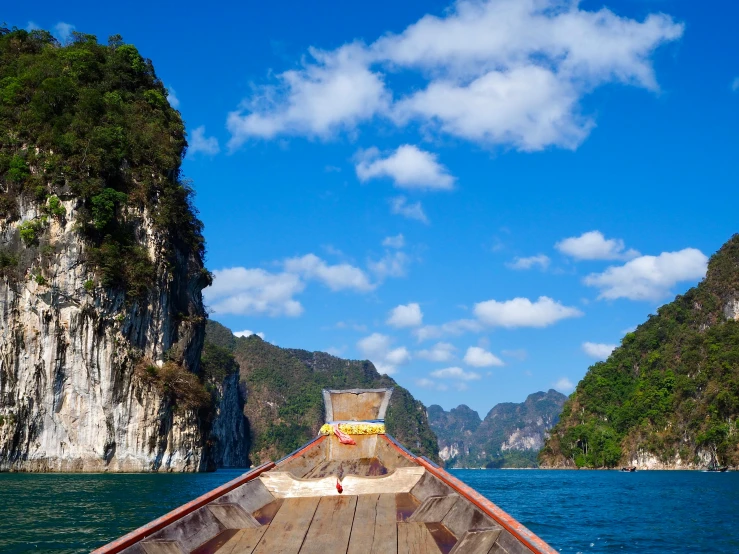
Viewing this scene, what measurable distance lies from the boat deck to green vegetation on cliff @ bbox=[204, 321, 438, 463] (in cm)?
11670

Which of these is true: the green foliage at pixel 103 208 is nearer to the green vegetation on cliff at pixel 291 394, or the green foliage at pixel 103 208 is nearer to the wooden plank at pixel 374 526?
the wooden plank at pixel 374 526

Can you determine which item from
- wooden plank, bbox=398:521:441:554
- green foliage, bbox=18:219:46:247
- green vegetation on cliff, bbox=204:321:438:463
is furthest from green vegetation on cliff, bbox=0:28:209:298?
A: green vegetation on cliff, bbox=204:321:438:463

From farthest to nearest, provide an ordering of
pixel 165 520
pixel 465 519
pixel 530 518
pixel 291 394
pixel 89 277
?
pixel 291 394
pixel 89 277
pixel 530 518
pixel 465 519
pixel 165 520

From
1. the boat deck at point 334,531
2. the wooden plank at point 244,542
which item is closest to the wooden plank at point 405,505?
the boat deck at point 334,531

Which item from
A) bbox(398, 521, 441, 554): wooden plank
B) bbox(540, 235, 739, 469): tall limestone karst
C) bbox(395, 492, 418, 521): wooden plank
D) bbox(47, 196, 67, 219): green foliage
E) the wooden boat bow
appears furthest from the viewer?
bbox(540, 235, 739, 469): tall limestone karst

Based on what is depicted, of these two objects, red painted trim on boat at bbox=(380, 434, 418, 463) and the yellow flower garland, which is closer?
red painted trim on boat at bbox=(380, 434, 418, 463)

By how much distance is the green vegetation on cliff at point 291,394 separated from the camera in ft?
436

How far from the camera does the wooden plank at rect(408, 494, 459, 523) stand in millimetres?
6062

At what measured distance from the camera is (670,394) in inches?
3268

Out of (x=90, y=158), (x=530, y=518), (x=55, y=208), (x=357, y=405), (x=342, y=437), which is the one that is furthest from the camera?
(x=90, y=158)

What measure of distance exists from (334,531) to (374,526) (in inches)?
14.4

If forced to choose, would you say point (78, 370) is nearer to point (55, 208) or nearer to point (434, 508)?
point (55, 208)

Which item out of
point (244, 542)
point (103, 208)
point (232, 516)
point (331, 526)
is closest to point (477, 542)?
point (331, 526)

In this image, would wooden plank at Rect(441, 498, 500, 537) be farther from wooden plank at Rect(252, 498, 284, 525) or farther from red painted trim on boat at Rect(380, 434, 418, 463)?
red painted trim on boat at Rect(380, 434, 418, 463)
